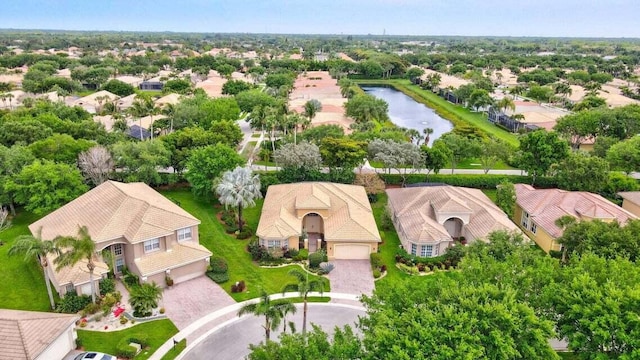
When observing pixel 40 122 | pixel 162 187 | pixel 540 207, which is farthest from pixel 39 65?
pixel 540 207

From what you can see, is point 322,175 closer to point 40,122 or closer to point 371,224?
point 371,224

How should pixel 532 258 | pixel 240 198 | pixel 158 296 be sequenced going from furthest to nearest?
1. pixel 240 198
2. pixel 158 296
3. pixel 532 258

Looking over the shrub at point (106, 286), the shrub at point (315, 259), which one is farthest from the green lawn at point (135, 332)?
the shrub at point (315, 259)

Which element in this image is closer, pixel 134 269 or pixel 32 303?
pixel 32 303

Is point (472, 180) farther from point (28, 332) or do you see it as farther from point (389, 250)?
point (28, 332)

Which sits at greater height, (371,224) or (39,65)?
(39,65)

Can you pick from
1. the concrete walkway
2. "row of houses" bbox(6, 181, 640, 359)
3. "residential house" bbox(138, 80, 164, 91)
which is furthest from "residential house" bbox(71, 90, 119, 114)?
the concrete walkway

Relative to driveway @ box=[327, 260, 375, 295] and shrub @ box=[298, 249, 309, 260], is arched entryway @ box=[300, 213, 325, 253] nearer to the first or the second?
shrub @ box=[298, 249, 309, 260]

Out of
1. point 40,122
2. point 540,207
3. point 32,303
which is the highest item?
point 40,122
